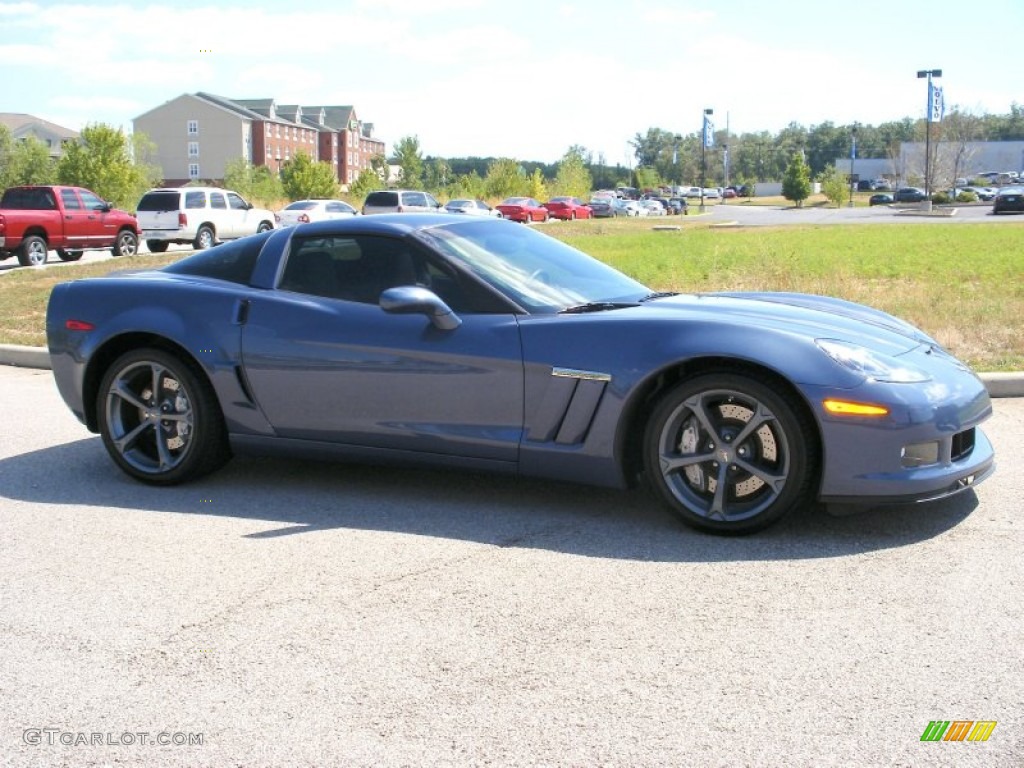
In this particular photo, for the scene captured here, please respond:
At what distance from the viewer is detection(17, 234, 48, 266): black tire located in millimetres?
24312

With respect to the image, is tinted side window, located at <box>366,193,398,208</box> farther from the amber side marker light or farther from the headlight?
the amber side marker light

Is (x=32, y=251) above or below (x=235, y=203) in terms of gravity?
below

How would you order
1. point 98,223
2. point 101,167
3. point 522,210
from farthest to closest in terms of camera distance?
point 101,167 < point 522,210 < point 98,223

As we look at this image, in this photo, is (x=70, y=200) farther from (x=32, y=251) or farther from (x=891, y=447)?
(x=891, y=447)

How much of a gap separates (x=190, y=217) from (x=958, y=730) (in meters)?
28.4

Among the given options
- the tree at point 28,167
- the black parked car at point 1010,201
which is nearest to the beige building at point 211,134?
the tree at point 28,167

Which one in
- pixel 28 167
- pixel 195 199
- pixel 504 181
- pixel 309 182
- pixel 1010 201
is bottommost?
pixel 195 199

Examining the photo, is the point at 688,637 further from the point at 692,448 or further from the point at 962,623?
the point at 692,448

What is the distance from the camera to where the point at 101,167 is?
6012 cm

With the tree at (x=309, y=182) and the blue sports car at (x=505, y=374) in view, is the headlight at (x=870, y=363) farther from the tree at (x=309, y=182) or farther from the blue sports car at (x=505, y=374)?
the tree at (x=309, y=182)

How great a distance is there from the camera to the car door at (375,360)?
5051mm

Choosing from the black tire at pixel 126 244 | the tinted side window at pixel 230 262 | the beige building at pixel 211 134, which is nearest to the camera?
the tinted side window at pixel 230 262

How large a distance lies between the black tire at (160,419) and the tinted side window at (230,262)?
1.62 feet

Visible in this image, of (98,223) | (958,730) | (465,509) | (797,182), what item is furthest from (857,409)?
(797,182)
